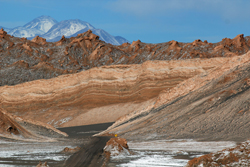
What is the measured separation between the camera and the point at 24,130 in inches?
968

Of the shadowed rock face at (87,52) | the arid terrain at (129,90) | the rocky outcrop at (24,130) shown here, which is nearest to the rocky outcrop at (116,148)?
the arid terrain at (129,90)

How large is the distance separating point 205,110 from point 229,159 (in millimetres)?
12414

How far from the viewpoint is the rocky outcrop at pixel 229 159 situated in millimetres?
7904

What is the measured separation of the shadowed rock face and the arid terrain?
269 mm

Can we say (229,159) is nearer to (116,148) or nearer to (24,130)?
(116,148)

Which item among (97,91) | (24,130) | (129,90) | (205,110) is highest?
(97,91)

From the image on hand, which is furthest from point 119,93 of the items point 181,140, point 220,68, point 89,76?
point 181,140

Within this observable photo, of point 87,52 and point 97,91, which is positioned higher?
point 87,52

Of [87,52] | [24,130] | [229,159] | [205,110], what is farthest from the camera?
[87,52]

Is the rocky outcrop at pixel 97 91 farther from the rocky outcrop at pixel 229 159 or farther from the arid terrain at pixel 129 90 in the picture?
the rocky outcrop at pixel 229 159

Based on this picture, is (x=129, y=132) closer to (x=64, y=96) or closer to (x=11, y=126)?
(x=11, y=126)

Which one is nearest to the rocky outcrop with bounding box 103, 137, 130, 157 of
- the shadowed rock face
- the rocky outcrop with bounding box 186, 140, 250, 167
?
the rocky outcrop with bounding box 186, 140, 250, 167

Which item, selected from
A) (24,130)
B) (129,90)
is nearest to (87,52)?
(129,90)

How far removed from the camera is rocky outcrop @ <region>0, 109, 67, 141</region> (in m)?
22.1
